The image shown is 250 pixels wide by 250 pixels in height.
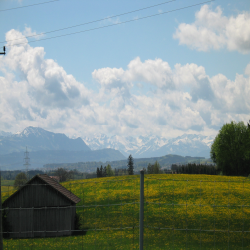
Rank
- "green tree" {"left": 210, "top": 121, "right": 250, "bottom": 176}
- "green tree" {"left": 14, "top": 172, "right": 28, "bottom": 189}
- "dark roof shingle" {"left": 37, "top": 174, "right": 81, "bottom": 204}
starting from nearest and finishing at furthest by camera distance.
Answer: "green tree" {"left": 14, "top": 172, "right": 28, "bottom": 189}, "dark roof shingle" {"left": 37, "top": 174, "right": 81, "bottom": 204}, "green tree" {"left": 210, "top": 121, "right": 250, "bottom": 176}

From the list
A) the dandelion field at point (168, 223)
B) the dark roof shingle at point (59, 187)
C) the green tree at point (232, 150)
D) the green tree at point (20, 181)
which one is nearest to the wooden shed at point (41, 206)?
the dark roof shingle at point (59, 187)

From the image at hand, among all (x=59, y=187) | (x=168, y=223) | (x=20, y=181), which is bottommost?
(x=168, y=223)

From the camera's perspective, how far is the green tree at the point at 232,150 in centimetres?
8888

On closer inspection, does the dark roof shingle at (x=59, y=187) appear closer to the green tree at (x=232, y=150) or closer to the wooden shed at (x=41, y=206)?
the wooden shed at (x=41, y=206)

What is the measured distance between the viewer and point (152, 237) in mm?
27578

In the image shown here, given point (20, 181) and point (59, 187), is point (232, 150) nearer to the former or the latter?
point (20, 181)

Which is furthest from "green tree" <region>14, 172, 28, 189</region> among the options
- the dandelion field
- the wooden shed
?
the dandelion field

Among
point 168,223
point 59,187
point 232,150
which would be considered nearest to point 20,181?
point 59,187

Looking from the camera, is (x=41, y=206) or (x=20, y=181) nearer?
(x=41, y=206)

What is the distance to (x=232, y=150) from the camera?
293 ft

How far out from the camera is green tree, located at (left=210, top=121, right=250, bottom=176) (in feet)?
292

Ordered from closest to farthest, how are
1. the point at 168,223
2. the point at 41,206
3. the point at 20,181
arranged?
1. the point at 41,206
2. the point at 168,223
3. the point at 20,181

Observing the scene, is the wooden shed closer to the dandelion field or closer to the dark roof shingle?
Result: the dark roof shingle

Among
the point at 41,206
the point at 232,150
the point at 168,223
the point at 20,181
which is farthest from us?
the point at 232,150
